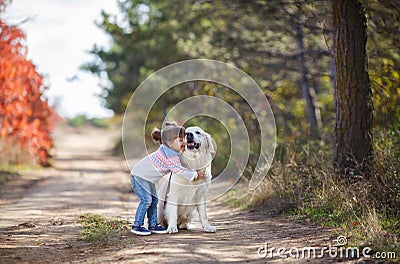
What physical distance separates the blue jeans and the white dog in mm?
178

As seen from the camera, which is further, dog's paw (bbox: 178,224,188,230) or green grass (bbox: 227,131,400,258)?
dog's paw (bbox: 178,224,188,230)

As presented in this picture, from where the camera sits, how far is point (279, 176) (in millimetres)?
11047

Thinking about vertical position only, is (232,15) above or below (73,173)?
above

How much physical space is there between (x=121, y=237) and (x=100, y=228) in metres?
0.83

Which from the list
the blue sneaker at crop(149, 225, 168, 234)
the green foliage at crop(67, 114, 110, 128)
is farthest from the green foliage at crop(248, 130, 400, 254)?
the green foliage at crop(67, 114, 110, 128)

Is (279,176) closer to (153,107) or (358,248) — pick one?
(358,248)

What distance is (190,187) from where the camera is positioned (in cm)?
805

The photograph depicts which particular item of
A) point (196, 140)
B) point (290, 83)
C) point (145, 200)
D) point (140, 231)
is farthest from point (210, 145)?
point (290, 83)

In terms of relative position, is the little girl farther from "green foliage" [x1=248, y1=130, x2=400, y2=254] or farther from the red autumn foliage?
the red autumn foliage

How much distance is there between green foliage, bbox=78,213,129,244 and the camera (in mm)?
7879

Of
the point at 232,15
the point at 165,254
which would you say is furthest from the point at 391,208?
the point at 232,15

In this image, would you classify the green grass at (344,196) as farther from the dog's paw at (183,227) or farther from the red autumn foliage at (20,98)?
the red autumn foliage at (20,98)

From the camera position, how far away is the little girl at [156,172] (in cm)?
797

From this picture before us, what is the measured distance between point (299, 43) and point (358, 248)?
1124 cm
